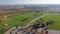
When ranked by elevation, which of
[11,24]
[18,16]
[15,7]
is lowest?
[11,24]

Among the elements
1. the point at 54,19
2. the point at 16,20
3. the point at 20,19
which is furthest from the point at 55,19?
the point at 16,20

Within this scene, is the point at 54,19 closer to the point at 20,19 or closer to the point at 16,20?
the point at 20,19

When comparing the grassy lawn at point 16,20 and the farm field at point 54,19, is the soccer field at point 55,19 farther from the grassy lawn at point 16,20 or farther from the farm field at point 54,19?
the grassy lawn at point 16,20

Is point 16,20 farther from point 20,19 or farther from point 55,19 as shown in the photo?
point 55,19

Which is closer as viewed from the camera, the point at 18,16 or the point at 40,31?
the point at 40,31

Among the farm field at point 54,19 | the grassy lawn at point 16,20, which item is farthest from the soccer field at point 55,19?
the grassy lawn at point 16,20

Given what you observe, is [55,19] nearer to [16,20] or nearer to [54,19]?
[54,19]

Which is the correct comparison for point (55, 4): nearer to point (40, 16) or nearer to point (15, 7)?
point (40, 16)

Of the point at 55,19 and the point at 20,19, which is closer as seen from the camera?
the point at 55,19

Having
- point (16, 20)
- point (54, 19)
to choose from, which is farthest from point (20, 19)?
point (54, 19)

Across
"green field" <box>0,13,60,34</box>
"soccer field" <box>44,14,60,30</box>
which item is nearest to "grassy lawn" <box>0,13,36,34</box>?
"green field" <box>0,13,60,34</box>

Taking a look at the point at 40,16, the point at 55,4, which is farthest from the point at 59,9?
the point at 40,16
